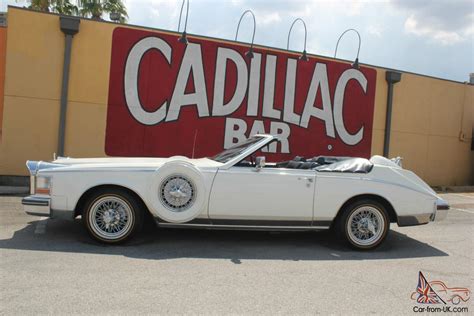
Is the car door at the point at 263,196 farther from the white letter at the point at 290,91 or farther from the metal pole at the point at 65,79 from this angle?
the white letter at the point at 290,91

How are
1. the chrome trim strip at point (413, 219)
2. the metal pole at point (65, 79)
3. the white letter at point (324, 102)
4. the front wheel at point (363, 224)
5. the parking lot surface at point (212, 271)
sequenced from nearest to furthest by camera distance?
the parking lot surface at point (212, 271) < the front wheel at point (363, 224) < the chrome trim strip at point (413, 219) < the metal pole at point (65, 79) < the white letter at point (324, 102)

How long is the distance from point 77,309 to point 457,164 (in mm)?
16579

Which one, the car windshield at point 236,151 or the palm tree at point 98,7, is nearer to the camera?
the car windshield at point 236,151

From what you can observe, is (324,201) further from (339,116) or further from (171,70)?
(339,116)

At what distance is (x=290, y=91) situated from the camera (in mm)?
13266

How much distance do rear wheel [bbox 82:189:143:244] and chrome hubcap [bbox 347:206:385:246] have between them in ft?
9.08

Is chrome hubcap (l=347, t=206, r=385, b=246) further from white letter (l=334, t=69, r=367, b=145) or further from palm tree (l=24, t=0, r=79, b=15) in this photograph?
palm tree (l=24, t=0, r=79, b=15)

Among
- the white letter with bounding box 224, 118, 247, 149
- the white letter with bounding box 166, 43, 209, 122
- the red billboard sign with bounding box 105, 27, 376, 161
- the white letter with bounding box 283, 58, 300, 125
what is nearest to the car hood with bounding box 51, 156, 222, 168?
the red billboard sign with bounding box 105, 27, 376, 161

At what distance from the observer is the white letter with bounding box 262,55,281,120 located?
42.5 feet

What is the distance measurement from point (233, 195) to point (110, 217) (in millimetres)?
1532

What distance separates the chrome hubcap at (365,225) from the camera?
5910mm

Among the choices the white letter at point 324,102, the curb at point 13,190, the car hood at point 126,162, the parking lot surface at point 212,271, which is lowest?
the curb at point 13,190

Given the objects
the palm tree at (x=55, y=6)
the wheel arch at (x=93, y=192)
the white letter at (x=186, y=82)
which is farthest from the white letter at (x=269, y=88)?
the palm tree at (x=55, y=6)

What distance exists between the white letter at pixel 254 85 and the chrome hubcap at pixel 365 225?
23.8ft
